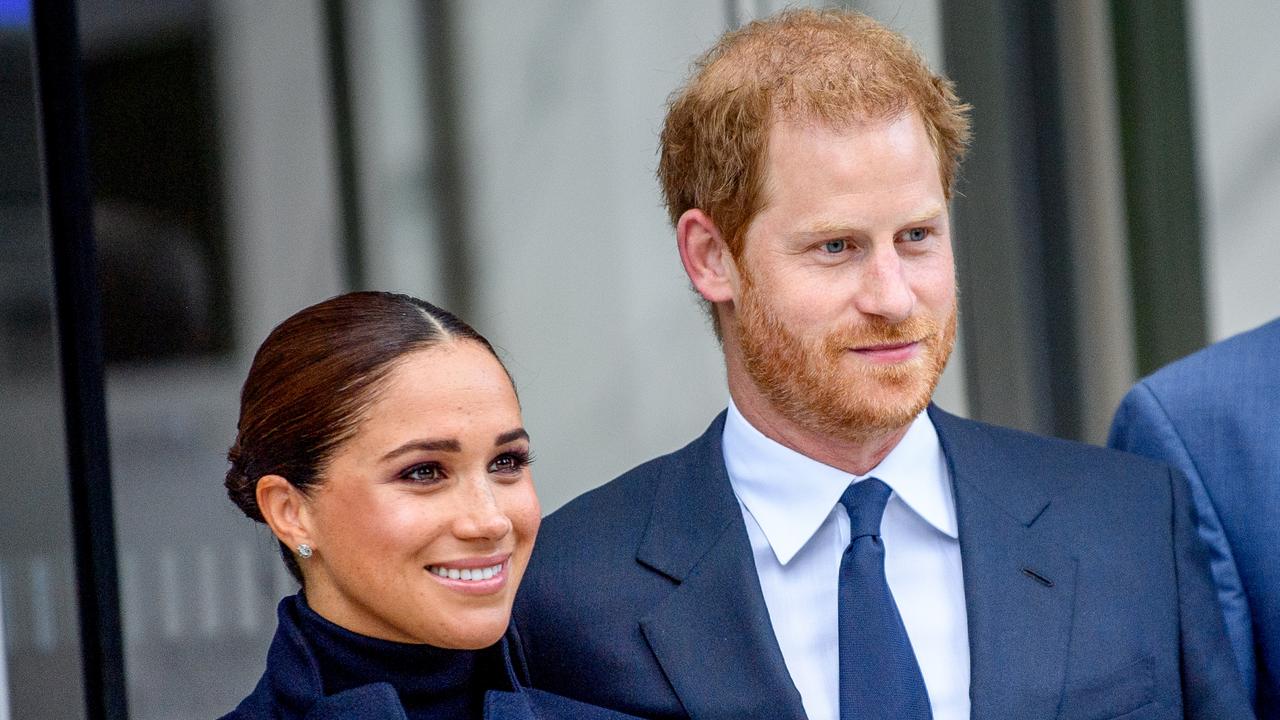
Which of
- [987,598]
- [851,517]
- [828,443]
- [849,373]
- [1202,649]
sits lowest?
[1202,649]

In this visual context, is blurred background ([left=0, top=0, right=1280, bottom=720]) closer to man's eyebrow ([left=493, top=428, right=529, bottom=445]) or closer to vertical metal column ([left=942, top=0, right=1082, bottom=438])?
vertical metal column ([left=942, top=0, right=1082, bottom=438])

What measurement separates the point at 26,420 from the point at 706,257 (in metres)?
1.22

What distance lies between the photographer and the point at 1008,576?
2.39 meters

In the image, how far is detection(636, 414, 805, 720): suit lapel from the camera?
232 cm

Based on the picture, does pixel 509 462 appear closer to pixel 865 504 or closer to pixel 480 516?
pixel 480 516

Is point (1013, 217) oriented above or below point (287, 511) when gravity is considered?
above

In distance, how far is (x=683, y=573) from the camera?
96.3 inches

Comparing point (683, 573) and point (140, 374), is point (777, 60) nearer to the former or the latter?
point (683, 573)

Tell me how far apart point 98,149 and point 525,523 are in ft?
5.25

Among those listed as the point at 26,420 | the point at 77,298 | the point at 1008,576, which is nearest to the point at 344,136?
the point at 77,298

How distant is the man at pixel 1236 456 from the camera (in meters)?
2.54

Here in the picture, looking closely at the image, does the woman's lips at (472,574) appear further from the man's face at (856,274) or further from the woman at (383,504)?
the man's face at (856,274)

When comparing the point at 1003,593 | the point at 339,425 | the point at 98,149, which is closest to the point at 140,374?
the point at 98,149

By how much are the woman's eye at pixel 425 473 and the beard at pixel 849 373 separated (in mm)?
558
